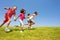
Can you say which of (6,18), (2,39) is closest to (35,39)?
(2,39)

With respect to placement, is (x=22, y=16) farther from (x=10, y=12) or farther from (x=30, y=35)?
(x=30, y=35)

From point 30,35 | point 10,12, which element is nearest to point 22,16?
point 10,12

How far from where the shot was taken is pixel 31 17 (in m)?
25.0

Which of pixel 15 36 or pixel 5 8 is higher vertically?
pixel 5 8

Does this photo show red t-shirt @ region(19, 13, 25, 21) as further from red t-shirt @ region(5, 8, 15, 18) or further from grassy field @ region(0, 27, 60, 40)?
grassy field @ region(0, 27, 60, 40)

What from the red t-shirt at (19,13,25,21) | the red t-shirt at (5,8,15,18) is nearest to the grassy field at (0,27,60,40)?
the red t-shirt at (19,13,25,21)

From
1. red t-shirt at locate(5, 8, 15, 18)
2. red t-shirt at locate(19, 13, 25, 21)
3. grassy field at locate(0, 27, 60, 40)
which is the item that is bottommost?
grassy field at locate(0, 27, 60, 40)

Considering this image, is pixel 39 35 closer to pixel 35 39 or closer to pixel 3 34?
pixel 35 39

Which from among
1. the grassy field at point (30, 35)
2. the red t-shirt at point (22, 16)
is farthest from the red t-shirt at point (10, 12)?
the grassy field at point (30, 35)

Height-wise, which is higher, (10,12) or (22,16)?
(10,12)

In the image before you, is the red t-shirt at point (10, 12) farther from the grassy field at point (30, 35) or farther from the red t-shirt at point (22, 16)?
the grassy field at point (30, 35)

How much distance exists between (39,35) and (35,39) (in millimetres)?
1531

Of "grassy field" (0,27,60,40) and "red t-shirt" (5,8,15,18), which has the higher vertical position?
"red t-shirt" (5,8,15,18)

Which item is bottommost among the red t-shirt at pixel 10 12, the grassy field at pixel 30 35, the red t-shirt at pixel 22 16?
the grassy field at pixel 30 35
